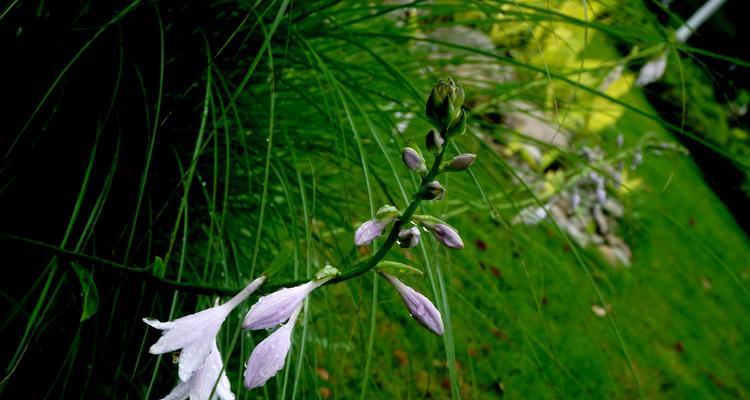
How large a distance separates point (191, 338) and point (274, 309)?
0.09 metres

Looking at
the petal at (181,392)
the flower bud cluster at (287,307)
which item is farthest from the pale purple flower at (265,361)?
the petal at (181,392)

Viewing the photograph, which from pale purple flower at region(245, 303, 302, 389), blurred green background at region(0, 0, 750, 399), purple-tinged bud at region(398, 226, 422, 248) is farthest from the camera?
blurred green background at region(0, 0, 750, 399)

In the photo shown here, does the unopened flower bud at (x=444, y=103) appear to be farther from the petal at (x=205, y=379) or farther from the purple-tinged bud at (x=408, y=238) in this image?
the petal at (x=205, y=379)

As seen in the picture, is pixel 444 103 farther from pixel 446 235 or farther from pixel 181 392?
pixel 181 392

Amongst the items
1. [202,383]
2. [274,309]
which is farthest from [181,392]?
[274,309]

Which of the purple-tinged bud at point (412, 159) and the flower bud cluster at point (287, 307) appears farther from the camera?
the purple-tinged bud at point (412, 159)

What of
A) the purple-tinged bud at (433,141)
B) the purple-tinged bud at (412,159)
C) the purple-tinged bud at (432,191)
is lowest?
the purple-tinged bud at (412,159)

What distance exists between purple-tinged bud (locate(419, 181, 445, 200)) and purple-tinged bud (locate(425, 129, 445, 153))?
0.05m

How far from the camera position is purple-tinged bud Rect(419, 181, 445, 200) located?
508 mm

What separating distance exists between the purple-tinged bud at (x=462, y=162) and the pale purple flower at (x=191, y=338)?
277 mm

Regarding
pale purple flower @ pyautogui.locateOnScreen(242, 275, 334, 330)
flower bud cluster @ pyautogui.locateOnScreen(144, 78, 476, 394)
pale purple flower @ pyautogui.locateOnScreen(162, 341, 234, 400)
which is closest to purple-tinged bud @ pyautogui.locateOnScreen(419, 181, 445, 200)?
flower bud cluster @ pyautogui.locateOnScreen(144, 78, 476, 394)

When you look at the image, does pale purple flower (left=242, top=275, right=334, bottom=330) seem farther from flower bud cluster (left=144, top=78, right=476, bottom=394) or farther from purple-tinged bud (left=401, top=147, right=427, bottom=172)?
purple-tinged bud (left=401, top=147, right=427, bottom=172)

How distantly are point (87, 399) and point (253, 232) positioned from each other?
445 mm

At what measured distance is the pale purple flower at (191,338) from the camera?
1.55 ft
